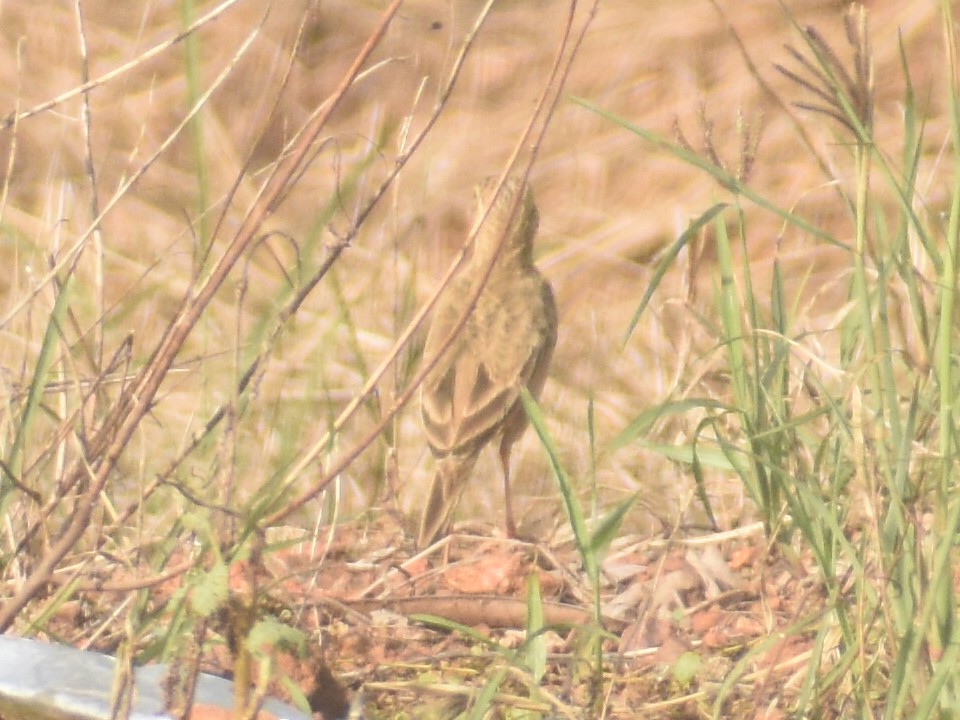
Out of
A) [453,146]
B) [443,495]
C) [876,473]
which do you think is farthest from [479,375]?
[453,146]

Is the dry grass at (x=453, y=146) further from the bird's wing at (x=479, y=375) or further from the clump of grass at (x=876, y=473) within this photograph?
the clump of grass at (x=876, y=473)

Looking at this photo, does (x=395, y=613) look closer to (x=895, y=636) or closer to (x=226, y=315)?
(x=895, y=636)

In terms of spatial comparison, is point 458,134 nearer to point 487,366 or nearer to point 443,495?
point 487,366

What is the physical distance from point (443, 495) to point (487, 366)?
20.6 inches

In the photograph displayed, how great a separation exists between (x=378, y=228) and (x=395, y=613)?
3.80 metres

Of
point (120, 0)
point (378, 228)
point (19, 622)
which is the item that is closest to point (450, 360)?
point (19, 622)

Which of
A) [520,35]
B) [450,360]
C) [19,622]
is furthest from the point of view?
[520,35]

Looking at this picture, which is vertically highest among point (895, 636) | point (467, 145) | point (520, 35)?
point (520, 35)

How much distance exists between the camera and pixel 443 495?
3549mm

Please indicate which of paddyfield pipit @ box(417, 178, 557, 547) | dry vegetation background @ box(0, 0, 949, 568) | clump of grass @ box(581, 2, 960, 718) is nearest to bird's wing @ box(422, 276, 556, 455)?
paddyfield pipit @ box(417, 178, 557, 547)

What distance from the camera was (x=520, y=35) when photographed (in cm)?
688

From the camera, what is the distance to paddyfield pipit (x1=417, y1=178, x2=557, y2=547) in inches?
150

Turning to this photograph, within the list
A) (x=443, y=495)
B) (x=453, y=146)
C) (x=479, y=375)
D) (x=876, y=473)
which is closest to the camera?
(x=876, y=473)

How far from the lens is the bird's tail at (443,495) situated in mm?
3314
